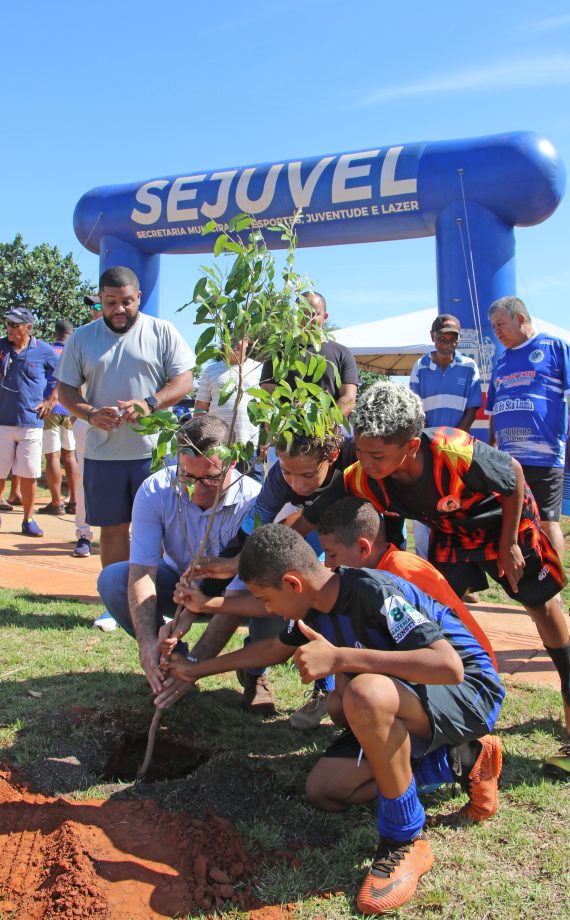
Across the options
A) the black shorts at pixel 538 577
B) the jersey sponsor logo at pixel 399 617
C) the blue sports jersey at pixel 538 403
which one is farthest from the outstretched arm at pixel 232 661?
the blue sports jersey at pixel 538 403

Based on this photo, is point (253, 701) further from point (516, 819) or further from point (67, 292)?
point (67, 292)

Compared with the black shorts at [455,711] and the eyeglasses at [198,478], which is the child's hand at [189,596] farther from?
the black shorts at [455,711]

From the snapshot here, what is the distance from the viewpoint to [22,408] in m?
7.77

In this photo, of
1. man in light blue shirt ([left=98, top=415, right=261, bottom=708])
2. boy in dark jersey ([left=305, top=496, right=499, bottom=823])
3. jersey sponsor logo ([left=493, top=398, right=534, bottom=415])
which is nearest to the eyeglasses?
man in light blue shirt ([left=98, top=415, right=261, bottom=708])

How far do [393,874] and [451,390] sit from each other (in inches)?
165

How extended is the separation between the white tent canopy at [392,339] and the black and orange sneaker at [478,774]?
1215 cm

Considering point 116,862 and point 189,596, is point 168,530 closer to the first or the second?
point 189,596

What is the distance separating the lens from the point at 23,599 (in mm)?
5324

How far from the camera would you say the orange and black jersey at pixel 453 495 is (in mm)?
3027

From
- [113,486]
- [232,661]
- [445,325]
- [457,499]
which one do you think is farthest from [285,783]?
[445,325]

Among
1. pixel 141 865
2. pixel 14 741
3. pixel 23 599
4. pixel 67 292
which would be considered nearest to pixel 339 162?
pixel 23 599

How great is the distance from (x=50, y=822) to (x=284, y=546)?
1184 millimetres

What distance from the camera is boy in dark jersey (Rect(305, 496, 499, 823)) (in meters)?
2.66

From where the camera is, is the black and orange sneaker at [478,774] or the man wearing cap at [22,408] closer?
the black and orange sneaker at [478,774]
